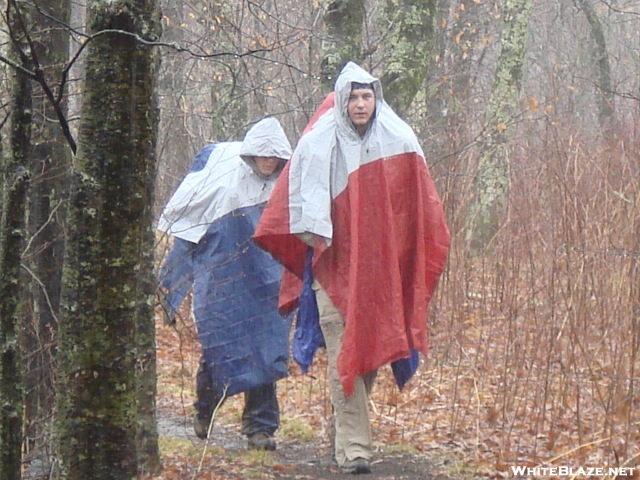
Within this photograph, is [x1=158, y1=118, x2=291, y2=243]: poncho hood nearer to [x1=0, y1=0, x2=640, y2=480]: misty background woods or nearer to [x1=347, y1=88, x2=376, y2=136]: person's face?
[x1=0, y1=0, x2=640, y2=480]: misty background woods

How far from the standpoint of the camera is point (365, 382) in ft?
18.2

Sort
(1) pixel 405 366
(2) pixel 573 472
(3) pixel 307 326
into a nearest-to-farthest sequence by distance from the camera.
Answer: (2) pixel 573 472 < (3) pixel 307 326 < (1) pixel 405 366

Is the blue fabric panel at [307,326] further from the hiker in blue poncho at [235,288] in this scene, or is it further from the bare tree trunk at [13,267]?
the bare tree trunk at [13,267]

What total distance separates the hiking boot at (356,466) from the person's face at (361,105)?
6.14 feet

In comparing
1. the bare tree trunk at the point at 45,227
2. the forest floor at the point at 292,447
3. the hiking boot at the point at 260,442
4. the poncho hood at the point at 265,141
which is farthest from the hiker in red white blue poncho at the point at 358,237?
the bare tree trunk at the point at 45,227

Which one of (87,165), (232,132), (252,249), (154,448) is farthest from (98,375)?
(232,132)

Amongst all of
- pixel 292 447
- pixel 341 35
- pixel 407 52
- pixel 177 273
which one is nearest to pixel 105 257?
pixel 177 273

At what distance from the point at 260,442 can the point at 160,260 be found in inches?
57.3

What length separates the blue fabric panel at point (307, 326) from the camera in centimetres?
555

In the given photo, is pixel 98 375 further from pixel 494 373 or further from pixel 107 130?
pixel 494 373

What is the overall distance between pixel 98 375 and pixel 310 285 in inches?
108

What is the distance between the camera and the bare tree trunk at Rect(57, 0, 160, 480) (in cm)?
283

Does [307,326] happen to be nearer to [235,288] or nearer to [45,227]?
[235,288]

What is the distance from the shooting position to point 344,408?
5.36 metres
